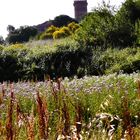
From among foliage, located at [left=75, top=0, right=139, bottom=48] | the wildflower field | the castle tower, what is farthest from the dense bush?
the castle tower

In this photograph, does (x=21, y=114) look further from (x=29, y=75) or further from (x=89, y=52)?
(x=89, y=52)

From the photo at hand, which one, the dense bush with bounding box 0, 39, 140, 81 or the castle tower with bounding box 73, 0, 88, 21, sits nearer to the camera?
the dense bush with bounding box 0, 39, 140, 81

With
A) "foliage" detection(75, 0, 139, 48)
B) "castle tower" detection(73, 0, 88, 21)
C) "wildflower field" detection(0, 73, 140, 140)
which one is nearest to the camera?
"wildflower field" detection(0, 73, 140, 140)

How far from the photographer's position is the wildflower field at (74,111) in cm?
181

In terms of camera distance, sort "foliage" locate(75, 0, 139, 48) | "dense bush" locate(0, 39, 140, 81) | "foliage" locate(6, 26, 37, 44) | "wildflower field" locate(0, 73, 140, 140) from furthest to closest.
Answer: "foliage" locate(6, 26, 37, 44), "foliage" locate(75, 0, 139, 48), "dense bush" locate(0, 39, 140, 81), "wildflower field" locate(0, 73, 140, 140)

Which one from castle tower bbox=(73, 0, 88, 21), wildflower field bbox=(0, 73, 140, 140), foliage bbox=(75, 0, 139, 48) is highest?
castle tower bbox=(73, 0, 88, 21)

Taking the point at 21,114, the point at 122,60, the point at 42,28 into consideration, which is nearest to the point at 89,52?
the point at 122,60

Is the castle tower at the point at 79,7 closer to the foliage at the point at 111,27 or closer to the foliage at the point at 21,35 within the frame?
the foliage at the point at 21,35

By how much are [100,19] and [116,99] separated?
50.1 feet

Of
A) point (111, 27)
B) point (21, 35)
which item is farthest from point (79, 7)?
point (111, 27)

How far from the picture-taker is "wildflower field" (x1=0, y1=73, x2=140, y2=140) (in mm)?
1812

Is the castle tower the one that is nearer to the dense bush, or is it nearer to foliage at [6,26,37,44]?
foliage at [6,26,37,44]

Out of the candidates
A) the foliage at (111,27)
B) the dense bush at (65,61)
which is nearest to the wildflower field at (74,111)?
the dense bush at (65,61)

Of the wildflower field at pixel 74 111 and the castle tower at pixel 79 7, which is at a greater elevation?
the castle tower at pixel 79 7
